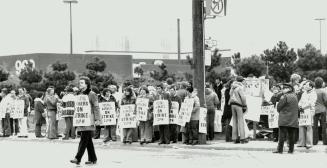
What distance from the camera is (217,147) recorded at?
770 inches

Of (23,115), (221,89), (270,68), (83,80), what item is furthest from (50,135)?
(270,68)

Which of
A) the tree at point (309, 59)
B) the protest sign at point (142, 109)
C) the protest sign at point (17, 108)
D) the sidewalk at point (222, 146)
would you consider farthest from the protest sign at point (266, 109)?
the tree at point (309, 59)

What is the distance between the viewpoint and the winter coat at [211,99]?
2150 centimetres

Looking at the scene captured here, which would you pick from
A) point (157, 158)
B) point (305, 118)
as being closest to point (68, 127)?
point (157, 158)

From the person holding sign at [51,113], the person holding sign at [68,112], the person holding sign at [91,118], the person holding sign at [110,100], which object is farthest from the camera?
the person holding sign at [51,113]

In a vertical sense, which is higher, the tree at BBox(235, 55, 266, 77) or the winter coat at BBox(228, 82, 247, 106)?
the tree at BBox(235, 55, 266, 77)

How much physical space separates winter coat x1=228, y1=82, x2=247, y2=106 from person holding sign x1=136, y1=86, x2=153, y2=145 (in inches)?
103

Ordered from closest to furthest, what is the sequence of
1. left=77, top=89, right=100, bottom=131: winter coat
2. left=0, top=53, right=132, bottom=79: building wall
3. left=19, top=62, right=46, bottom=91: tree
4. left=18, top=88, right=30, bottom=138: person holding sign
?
left=77, top=89, right=100, bottom=131: winter coat, left=18, top=88, right=30, bottom=138: person holding sign, left=19, top=62, right=46, bottom=91: tree, left=0, top=53, right=132, bottom=79: building wall

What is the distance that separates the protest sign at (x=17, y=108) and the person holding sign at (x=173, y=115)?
708cm

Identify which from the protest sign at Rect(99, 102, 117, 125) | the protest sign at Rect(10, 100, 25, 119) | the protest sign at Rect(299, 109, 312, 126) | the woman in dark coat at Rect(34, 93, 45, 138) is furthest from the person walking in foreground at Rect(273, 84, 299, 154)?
the protest sign at Rect(10, 100, 25, 119)

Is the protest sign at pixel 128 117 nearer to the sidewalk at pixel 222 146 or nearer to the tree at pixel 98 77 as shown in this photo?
the sidewalk at pixel 222 146

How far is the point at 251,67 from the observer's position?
62250 millimetres

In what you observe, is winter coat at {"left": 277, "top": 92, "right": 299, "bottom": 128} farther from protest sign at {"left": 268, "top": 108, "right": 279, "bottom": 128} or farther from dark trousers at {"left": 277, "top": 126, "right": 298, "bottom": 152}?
protest sign at {"left": 268, "top": 108, "right": 279, "bottom": 128}

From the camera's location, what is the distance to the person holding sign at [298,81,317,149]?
18.3 meters
